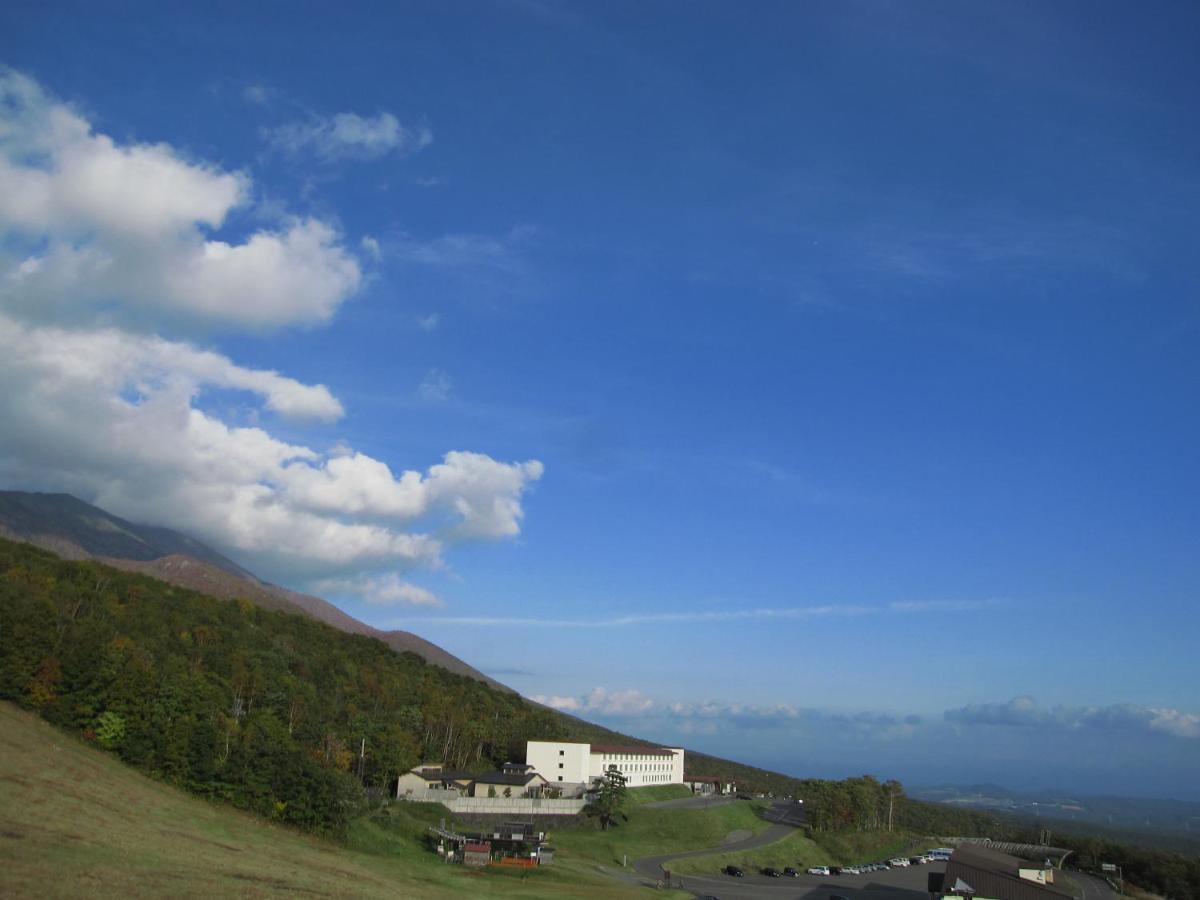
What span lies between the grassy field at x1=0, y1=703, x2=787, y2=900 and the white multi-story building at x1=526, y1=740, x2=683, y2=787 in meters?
24.1

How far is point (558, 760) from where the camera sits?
4186 inches

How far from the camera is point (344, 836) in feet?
197

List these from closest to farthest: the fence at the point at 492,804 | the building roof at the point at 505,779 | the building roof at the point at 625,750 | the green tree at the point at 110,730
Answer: the green tree at the point at 110,730, the fence at the point at 492,804, the building roof at the point at 505,779, the building roof at the point at 625,750

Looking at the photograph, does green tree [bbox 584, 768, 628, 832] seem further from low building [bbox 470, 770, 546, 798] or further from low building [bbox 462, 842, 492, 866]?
low building [bbox 462, 842, 492, 866]

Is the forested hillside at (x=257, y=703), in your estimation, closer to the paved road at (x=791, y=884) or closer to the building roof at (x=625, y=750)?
the building roof at (x=625, y=750)

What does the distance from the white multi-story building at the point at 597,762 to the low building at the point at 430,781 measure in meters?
14.2

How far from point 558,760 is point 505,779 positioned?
1773 cm

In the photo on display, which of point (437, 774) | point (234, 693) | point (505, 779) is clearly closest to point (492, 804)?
point (505, 779)

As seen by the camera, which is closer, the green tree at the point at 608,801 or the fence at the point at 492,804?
the fence at the point at 492,804

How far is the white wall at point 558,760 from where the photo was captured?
105 meters

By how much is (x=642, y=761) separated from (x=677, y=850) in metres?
40.9

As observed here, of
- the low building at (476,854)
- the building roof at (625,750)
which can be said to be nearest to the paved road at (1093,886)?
the building roof at (625,750)

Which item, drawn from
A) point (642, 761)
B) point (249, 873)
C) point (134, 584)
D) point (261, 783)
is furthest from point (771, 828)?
point (134, 584)

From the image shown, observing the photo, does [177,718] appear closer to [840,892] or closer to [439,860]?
[439,860]
